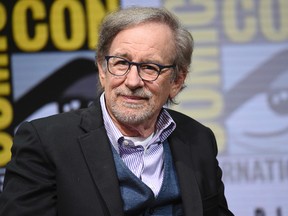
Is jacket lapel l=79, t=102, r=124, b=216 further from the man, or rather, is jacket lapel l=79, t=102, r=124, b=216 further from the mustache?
the mustache

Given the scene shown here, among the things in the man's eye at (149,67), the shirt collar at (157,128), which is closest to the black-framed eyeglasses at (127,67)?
the man's eye at (149,67)

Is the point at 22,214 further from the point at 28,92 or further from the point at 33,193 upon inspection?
the point at 28,92

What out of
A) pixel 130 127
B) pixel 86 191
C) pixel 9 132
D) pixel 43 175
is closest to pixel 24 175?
pixel 43 175

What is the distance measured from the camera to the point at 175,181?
66.7 inches

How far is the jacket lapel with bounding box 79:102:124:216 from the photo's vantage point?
1526 mm

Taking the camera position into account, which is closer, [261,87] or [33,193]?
[33,193]

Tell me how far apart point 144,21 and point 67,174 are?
18.8 inches

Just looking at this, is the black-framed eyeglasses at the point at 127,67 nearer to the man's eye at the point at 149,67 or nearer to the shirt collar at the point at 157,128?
the man's eye at the point at 149,67

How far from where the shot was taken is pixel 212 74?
2893mm

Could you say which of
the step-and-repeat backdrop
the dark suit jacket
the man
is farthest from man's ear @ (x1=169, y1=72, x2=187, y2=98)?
the step-and-repeat backdrop

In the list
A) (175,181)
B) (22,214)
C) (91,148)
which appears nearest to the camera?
(22,214)

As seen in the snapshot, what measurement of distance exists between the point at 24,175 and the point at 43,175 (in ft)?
0.16

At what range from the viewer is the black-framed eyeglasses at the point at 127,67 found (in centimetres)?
161

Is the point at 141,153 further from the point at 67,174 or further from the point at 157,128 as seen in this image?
the point at 67,174
